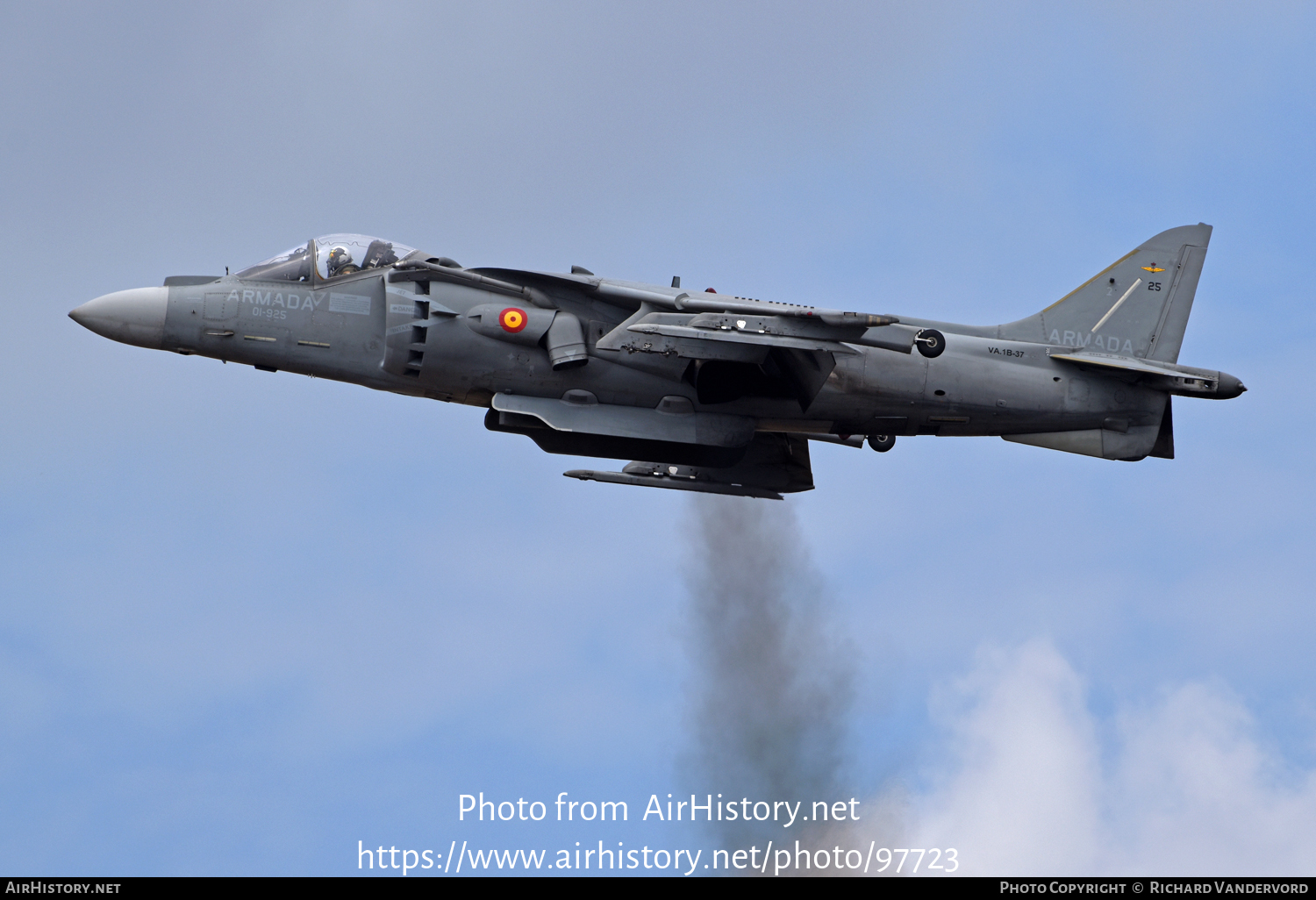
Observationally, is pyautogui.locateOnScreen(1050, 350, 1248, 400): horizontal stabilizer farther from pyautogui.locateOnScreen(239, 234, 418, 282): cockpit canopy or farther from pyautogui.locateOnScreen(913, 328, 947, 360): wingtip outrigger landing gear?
pyautogui.locateOnScreen(239, 234, 418, 282): cockpit canopy

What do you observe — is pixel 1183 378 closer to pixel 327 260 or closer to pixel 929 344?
pixel 929 344

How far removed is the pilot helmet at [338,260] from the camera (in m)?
28.3

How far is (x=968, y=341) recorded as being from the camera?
30.0 meters

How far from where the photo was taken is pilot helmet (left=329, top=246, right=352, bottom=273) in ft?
92.7

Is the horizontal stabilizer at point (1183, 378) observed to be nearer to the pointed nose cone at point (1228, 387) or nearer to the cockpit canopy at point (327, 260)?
the pointed nose cone at point (1228, 387)

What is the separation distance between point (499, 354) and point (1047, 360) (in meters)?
9.07

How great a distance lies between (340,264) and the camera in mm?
28281

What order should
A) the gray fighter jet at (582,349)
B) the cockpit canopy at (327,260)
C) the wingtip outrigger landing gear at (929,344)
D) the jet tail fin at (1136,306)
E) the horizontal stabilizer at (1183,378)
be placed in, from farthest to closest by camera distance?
1. the jet tail fin at (1136,306)
2. the horizontal stabilizer at (1183,378)
3. the cockpit canopy at (327,260)
4. the gray fighter jet at (582,349)
5. the wingtip outrigger landing gear at (929,344)

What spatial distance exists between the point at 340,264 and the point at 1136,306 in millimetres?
13484

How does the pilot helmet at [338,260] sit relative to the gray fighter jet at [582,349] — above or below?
above

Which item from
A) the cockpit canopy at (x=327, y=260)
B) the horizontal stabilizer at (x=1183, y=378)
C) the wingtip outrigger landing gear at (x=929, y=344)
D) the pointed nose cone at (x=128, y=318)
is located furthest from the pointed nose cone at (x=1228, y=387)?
the pointed nose cone at (x=128, y=318)

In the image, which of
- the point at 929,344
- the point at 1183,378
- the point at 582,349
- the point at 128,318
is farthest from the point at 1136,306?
the point at 128,318

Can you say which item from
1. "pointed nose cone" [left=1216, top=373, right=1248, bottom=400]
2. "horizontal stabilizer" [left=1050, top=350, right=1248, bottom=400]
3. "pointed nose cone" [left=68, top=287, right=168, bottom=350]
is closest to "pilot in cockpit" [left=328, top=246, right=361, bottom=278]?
"pointed nose cone" [left=68, top=287, right=168, bottom=350]
